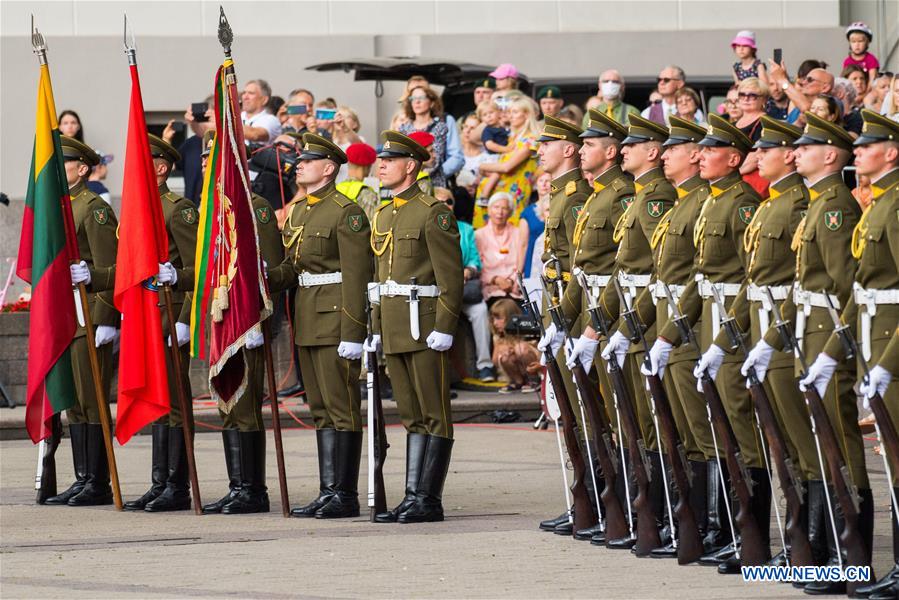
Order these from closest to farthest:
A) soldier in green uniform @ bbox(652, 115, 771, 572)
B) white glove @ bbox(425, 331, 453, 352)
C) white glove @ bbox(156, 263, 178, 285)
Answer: soldier in green uniform @ bbox(652, 115, 771, 572) → white glove @ bbox(425, 331, 453, 352) → white glove @ bbox(156, 263, 178, 285)

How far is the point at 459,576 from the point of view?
7840 millimetres

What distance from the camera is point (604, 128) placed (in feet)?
30.3

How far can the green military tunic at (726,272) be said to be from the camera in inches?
314

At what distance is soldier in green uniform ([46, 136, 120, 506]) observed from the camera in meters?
10.6

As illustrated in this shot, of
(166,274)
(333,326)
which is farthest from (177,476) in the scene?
Result: (333,326)

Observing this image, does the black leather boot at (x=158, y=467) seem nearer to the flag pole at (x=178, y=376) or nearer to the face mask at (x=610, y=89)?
the flag pole at (x=178, y=376)

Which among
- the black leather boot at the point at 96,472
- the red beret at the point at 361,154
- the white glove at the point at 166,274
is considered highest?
the red beret at the point at 361,154

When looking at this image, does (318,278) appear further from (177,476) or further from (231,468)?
(177,476)

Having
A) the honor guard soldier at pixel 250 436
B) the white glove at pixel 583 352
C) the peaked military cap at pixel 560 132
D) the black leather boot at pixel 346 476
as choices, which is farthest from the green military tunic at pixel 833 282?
the honor guard soldier at pixel 250 436

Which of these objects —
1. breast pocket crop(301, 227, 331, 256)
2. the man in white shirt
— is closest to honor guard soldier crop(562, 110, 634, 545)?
breast pocket crop(301, 227, 331, 256)

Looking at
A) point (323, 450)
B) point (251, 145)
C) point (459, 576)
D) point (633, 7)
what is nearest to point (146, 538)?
point (323, 450)

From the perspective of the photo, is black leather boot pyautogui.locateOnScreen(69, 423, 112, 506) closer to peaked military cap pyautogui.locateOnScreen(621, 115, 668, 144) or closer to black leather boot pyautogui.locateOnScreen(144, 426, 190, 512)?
black leather boot pyautogui.locateOnScreen(144, 426, 190, 512)

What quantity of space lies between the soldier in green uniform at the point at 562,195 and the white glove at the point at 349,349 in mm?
1059

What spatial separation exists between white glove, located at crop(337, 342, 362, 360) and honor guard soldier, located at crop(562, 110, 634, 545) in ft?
4.10
